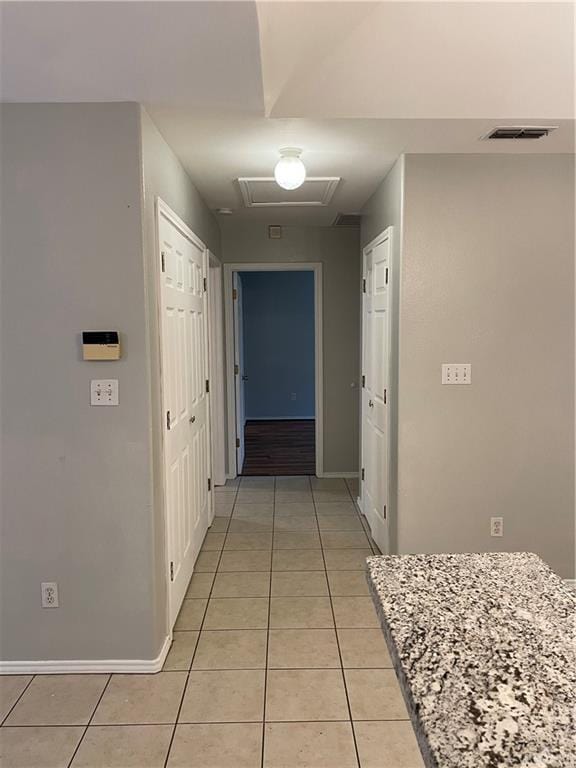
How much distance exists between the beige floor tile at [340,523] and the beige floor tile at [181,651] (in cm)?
149

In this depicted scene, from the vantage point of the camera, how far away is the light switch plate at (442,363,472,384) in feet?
9.57

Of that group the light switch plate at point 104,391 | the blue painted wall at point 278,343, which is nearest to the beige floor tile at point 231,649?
the light switch plate at point 104,391

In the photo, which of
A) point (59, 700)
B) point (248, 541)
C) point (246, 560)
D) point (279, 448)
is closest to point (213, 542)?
point (248, 541)

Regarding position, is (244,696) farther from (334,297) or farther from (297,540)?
(334,297)

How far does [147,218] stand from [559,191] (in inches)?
82.5

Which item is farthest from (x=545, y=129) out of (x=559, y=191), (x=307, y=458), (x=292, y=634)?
(x=307, y=458)

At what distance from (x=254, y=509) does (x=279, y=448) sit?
83.1 inches

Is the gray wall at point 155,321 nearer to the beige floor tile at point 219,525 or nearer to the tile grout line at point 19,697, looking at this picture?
the tile grout line at point 19,697

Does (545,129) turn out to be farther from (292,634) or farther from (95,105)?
(292,634)

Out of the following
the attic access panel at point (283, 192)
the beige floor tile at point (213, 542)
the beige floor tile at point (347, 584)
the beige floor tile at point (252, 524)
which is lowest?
the beige floor tile at point (347, 584)

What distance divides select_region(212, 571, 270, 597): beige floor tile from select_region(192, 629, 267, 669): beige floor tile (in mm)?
370

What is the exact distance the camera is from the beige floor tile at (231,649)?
7.95 feet

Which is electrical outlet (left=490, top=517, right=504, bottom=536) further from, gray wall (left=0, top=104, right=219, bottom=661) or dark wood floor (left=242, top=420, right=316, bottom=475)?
dark wood floor (left=242, top=420, right=316, bottom=475)

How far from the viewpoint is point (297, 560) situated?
11.3 ft
